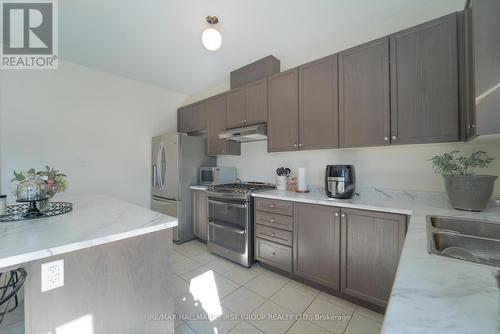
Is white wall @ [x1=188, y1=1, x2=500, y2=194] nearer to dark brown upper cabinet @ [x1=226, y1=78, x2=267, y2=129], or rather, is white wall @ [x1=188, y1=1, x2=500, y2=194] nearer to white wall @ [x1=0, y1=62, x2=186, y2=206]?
dark brown upper cabinet @ [x1=226, y1=78, x2=267, y2=129]

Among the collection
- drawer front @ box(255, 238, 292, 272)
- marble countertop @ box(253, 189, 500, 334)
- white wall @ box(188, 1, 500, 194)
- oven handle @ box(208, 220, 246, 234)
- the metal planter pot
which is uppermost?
white wall @ box(188, 1, 500, 194)

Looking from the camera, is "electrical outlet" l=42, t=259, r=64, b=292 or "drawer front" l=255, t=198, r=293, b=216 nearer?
"electrical outlet" l=42, t=259, r=64, b=292

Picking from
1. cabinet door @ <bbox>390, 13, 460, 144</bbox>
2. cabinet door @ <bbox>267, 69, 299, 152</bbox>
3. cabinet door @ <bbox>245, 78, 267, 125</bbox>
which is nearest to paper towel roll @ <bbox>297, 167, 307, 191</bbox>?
cabinet door @ <bbox>267, 69, 299, 152</bbox>

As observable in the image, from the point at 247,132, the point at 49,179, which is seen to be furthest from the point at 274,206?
the point at 49,179

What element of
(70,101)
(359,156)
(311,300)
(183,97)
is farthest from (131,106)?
(311,300)

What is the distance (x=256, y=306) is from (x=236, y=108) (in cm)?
233

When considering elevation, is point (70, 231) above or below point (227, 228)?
above

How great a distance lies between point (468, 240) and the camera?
99 centimetres

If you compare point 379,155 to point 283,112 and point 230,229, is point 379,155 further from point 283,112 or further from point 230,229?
point 230,229

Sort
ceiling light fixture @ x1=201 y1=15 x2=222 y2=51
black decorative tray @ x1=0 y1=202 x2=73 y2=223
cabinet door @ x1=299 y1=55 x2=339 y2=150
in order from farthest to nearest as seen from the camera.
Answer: cabinet door @ x1=299 y1=55 x2=339 y2=150 → ceiling light fixture @ x1=201 y1=15 x2=222 y2=51 → black decorative tray @ x1=0 y1=202 x2=73 y2=223

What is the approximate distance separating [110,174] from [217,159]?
1.68 m

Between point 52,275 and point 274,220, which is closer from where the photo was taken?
point 52,275

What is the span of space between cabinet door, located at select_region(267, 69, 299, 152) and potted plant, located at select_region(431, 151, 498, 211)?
4.11 ft

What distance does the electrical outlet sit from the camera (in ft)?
2.78
